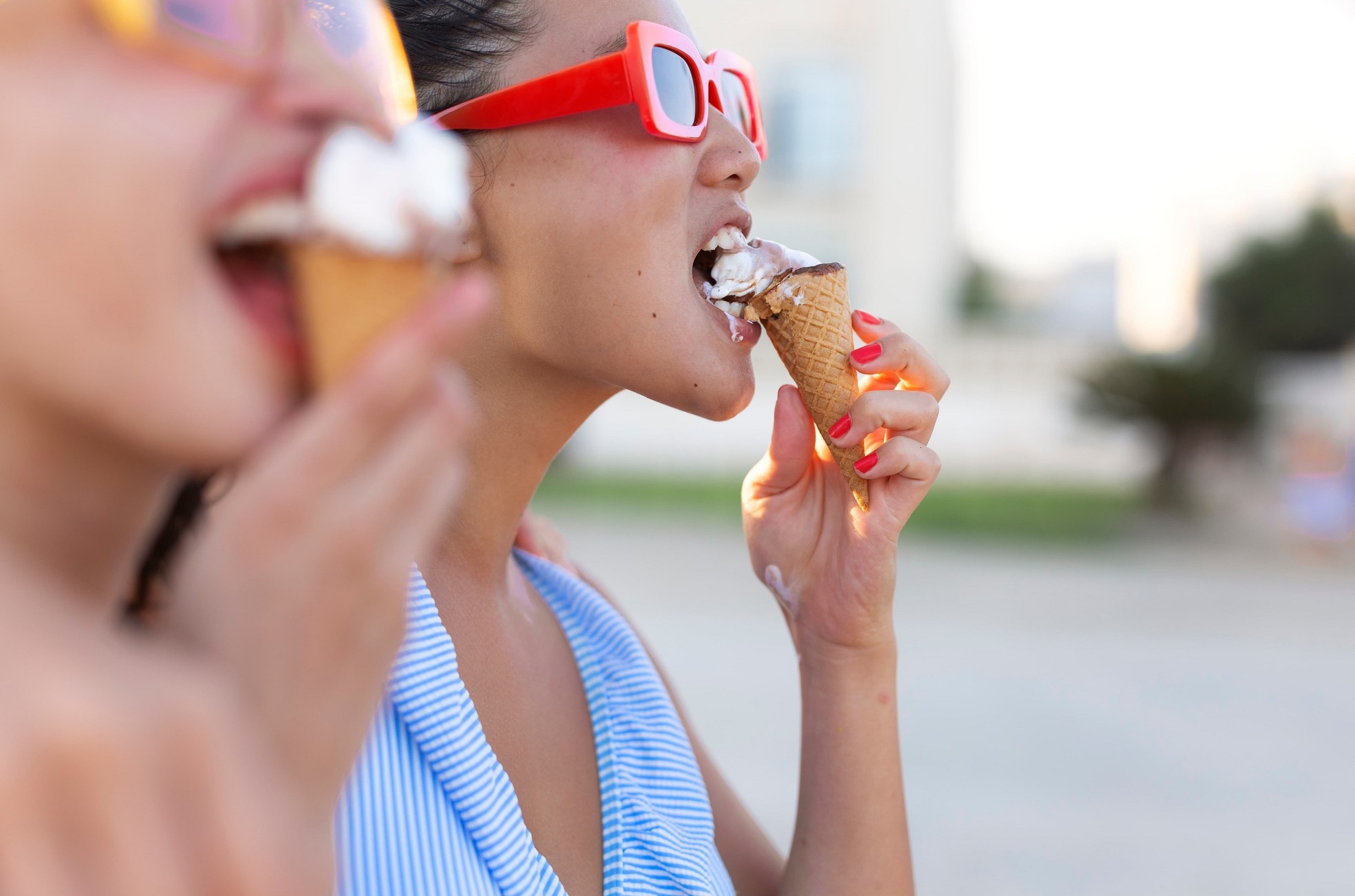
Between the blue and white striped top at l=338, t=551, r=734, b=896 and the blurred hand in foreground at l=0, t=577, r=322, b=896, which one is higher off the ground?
the blurred hand in foreground at l=0, t=577, r=322, b=896

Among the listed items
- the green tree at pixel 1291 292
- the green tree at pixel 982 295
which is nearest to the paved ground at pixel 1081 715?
the green tree at pixel 1291 292

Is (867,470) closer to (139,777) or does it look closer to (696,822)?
(696,822)

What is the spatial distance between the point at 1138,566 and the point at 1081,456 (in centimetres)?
955

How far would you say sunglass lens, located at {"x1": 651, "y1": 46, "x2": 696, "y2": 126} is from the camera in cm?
176

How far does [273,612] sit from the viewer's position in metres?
0.66

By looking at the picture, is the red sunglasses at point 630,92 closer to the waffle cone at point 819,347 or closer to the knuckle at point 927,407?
the waffle cone at point 819,347

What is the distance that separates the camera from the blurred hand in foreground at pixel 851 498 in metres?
1.99

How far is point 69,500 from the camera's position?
0.72 metres

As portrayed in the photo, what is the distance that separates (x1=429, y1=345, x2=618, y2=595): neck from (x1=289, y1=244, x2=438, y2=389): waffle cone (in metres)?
1.06

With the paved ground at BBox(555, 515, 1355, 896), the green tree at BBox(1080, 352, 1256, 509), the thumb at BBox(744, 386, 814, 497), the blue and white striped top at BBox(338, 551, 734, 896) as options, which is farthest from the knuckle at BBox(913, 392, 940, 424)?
the green tree at BBox(1080, 352, 1256, 509)

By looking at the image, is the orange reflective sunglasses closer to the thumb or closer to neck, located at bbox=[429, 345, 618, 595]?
neck, located at bbox=[429, 345, 618, 595]

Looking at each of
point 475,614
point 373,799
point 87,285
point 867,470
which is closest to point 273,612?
point 87,285

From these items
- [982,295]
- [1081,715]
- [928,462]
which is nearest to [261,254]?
[928,462]

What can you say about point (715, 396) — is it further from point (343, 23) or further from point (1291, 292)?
point (1291, 292)
